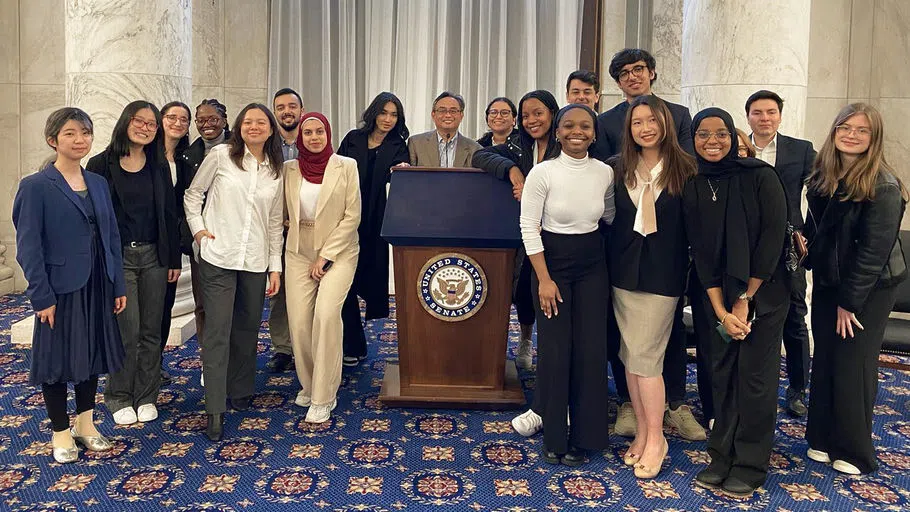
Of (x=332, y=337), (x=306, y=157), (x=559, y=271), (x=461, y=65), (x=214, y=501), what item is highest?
(x=461, y=65)

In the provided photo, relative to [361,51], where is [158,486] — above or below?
below

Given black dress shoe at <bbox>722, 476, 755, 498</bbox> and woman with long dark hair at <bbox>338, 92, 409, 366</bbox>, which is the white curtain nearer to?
woman with long dark hair at <bbox>338, 92, 409, 366</bbox>

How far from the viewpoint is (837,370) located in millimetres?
3357

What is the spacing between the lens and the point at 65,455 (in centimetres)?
337

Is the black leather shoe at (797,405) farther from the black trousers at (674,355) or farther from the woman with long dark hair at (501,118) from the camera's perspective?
the woman with long dark hair at (501,118)

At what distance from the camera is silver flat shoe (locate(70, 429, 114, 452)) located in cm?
351

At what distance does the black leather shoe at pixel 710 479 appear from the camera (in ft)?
10.6

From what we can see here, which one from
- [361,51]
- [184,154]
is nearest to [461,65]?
[361,51]

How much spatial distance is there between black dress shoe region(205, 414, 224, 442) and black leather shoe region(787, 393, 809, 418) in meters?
2.95

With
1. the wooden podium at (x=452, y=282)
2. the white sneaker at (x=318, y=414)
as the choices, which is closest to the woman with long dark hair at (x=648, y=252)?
the wooden podium at (x=452, y=282)

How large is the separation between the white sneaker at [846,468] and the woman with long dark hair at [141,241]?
10.6 feet

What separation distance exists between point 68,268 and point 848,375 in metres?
3.34

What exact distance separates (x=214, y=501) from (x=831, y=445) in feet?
8.68

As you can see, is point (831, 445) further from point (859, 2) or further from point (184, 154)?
point (859, 2)
